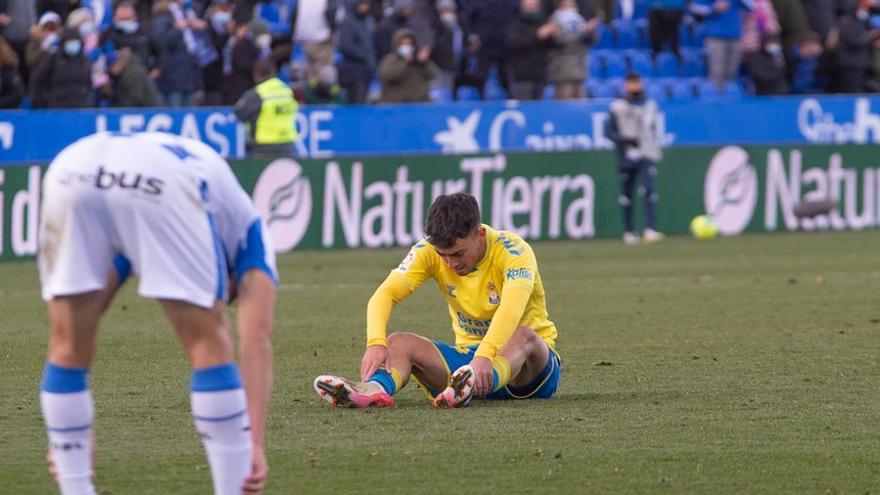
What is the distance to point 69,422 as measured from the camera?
5055 mm

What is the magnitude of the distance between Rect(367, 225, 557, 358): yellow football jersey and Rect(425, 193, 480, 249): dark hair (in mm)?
341

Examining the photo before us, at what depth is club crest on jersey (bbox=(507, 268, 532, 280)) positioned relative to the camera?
8094mm

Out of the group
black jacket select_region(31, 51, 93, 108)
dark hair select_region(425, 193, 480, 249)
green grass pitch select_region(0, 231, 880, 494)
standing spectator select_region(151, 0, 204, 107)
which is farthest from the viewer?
standing spectator select_region(151, 0, 204, 107)

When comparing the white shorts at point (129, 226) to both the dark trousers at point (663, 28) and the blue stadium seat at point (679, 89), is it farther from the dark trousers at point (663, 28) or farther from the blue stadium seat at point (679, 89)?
the blue stadium seat at point (679, 89)

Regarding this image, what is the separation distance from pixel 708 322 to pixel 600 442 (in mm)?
5576

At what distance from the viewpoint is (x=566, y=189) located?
22.1m

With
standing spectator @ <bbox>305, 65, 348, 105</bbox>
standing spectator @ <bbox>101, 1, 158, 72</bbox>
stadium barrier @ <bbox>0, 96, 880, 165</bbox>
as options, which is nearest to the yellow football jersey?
stadium barrier @ <bbox>0, 96, 880, 165</bbox>

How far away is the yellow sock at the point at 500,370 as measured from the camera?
8.10m

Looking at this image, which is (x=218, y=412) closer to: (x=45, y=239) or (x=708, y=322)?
(x=45, y=239)

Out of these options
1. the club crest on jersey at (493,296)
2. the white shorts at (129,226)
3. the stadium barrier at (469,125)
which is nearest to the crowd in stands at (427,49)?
the stadium barrier at (469,125)

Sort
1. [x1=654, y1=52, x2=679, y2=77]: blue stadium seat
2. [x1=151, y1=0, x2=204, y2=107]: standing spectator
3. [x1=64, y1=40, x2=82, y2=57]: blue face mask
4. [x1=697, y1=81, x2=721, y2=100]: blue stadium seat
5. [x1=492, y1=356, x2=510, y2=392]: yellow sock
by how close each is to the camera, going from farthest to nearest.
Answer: [x1=654, y1=52, x2=679, y2=77]: blue stadium seat < [x1=697, y1=81, x2=721, y2=100]: blue stadium seat < [x1=151, y1=0, x2=204, y2=107]: standing spectator < [x1=64, y1=40, x2=82, y2=57]: blue face mask < [x1=492, y1=356, x2=510, y2=392]: yellow sock

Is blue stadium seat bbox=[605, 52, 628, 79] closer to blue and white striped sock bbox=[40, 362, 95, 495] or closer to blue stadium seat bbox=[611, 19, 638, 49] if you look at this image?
blue stadium seat bbox=[611, 19, 638, 49]

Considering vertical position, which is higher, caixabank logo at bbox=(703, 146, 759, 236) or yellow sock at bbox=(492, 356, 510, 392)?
yellow sock at bbox=(492, 356, 510, 392)

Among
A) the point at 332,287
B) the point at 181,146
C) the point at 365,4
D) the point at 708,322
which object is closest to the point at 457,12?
the point at 365,4
